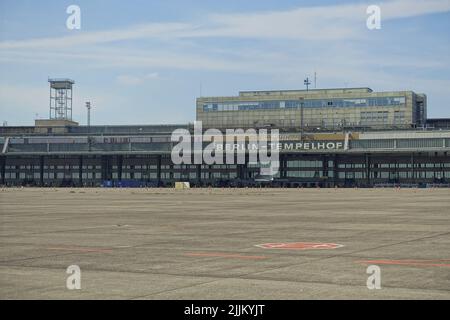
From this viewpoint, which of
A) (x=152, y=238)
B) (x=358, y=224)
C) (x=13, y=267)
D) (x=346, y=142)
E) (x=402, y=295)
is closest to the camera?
(x=402, y=295)

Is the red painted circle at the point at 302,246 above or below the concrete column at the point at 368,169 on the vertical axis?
below

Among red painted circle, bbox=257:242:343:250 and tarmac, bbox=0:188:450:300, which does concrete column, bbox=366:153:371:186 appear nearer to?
tarmac, bbox=0:188:450:300

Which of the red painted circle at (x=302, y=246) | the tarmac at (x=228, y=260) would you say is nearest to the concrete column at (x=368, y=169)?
the tarmac at (x=228, y=260)

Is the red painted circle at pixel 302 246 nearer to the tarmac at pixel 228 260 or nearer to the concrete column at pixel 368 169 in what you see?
the tarmac at pixel 228 260

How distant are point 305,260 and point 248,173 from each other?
17446 centimetres

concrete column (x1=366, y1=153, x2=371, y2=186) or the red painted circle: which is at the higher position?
concrete column (x1=366, y1=153, x2=371, y2=186)

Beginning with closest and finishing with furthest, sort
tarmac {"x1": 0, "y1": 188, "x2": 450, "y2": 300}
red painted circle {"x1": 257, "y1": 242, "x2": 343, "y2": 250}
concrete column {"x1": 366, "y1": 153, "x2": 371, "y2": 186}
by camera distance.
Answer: tarmac {"x1": 0, "y1": 188, "x2": 450, "y2": 300}, red painted circle {"x1": 257, "y1": 242, "x2": 343, "y2": 250}, concrete column {"x1": 366, "y1": 153, "x2": 371, "y2": 186}

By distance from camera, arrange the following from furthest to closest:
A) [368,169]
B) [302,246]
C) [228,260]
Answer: [368,169] < [302,246] < [228,260]

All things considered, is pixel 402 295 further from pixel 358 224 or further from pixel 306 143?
pixel 306 143

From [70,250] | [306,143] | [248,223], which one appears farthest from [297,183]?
[70,250]

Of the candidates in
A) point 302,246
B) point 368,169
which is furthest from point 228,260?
point 368,169

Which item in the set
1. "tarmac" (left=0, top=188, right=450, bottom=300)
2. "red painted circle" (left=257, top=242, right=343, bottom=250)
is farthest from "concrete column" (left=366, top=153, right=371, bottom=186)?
"red painted circle" (left=257, top=242, right=343, bottom=250)

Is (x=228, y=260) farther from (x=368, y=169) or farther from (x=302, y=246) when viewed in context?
(x=368, y=169)
